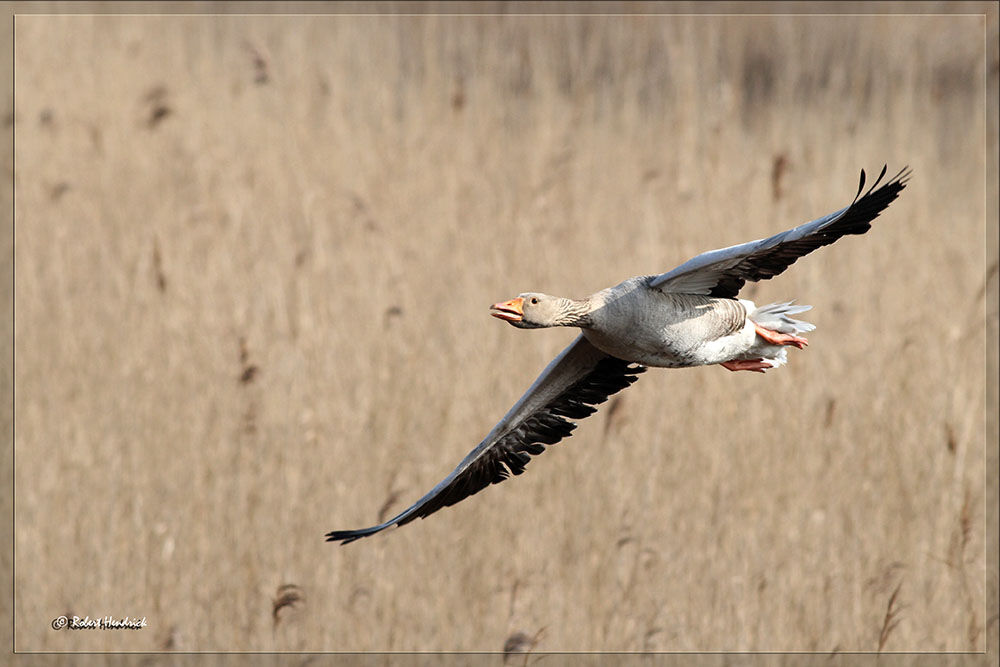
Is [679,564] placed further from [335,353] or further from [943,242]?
[943,242]

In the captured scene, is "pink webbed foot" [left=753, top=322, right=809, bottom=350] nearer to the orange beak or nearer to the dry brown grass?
the orange beak

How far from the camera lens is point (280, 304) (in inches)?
255

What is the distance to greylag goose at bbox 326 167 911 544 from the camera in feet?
10.6

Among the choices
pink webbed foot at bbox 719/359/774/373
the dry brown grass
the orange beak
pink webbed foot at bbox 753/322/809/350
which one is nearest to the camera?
the orange beak

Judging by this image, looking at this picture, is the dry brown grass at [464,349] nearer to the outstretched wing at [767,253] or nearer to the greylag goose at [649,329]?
the greylag goose at [649,329]

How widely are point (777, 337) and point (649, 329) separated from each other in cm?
76

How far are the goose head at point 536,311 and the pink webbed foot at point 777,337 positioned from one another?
912mm

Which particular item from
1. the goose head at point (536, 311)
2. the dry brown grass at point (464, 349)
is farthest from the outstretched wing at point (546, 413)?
the goose head at point (536, 311)

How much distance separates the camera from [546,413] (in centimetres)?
412

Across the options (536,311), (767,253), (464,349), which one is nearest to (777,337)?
(767,253)

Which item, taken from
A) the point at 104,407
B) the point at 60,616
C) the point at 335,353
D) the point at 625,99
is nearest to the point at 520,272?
the point at 335,353

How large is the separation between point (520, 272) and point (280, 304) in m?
1.35

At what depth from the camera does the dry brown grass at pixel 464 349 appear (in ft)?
17.7

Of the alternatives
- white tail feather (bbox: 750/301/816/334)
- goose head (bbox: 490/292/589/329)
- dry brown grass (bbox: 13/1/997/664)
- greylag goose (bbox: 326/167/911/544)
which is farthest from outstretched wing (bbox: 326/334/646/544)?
goose head (bbox: 490/292/589/329)
